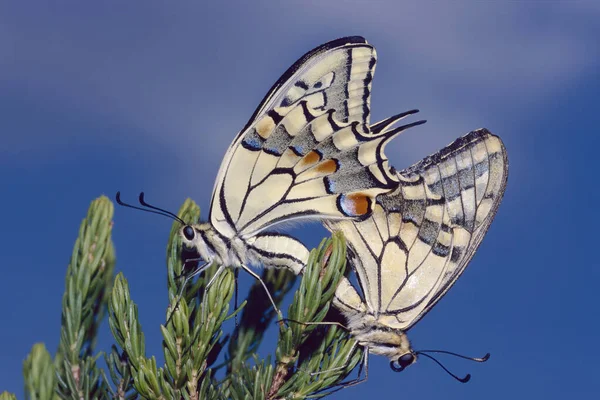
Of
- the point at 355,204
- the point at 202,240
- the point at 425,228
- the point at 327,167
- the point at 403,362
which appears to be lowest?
the point at 403,362

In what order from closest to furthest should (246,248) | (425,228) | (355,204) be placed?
(246,248) < (355,204) < (425,228)

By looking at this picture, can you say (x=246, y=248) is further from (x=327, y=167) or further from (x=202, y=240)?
(x=327, y=167)

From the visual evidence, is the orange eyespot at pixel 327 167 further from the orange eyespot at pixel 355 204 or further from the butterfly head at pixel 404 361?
the butterfly head at pixel 404 361

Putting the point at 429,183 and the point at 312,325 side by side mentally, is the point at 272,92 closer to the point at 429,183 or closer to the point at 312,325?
the point at 429,183

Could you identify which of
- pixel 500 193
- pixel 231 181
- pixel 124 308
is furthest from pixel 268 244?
pixel 500 193

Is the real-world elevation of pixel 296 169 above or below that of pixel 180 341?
above

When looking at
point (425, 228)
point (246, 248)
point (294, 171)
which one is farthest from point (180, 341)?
point (425, 228)

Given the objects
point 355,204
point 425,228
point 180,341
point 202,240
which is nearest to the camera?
point 180,341

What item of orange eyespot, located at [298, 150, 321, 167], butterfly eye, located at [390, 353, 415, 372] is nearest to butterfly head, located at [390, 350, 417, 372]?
butterfly eye, located at [390, 353, 415, 372]
